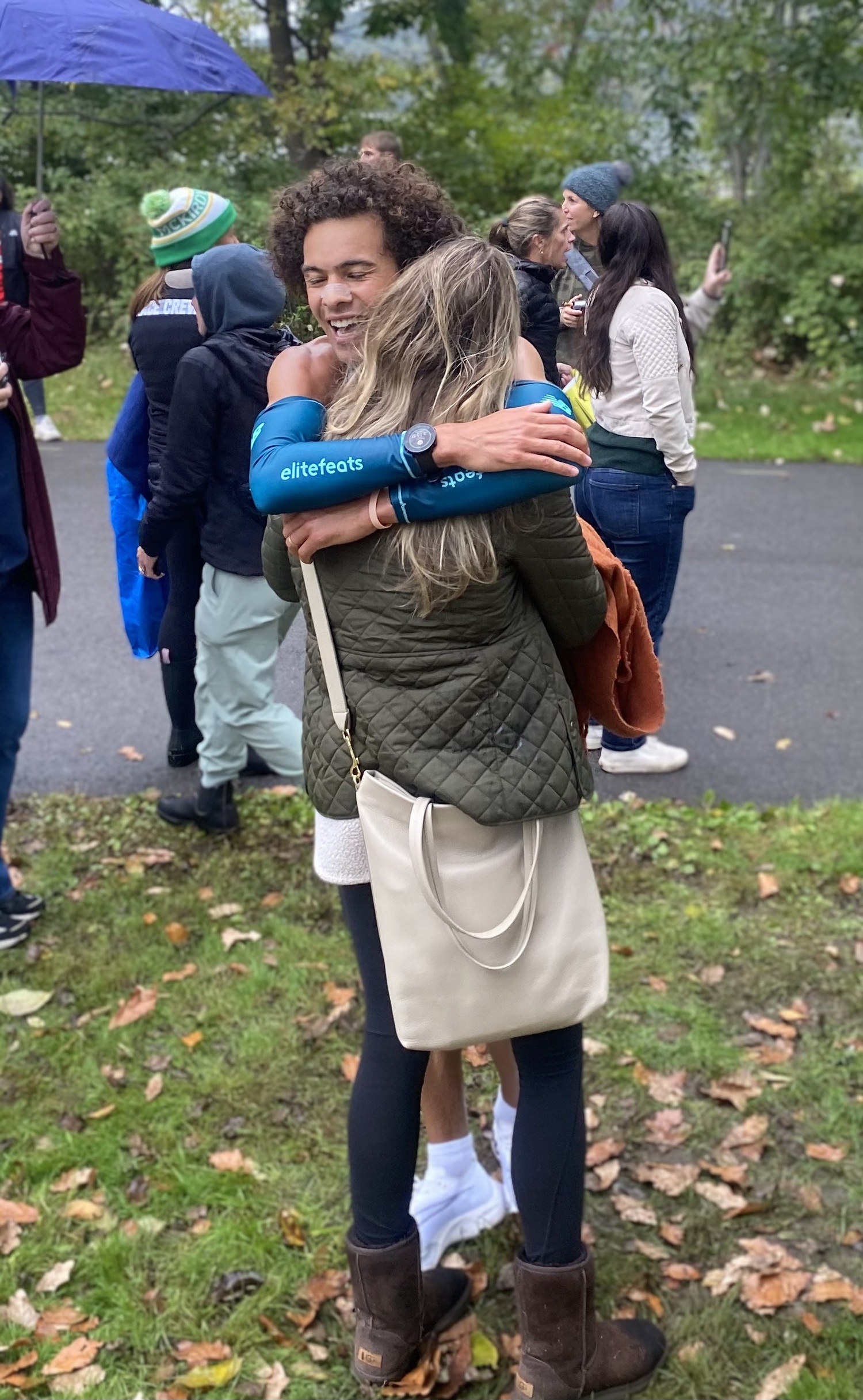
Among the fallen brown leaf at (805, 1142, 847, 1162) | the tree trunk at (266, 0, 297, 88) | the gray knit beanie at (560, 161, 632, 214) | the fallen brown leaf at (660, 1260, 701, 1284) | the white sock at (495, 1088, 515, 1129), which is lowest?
the fallen brown leaf at (805, 1142, 847, 1162)

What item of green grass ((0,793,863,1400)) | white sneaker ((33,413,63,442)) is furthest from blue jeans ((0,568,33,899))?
white sneaker ((33,413,63,442))

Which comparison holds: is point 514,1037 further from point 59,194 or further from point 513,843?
point 59,194

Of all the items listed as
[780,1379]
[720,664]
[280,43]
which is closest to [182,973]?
[780,1379]

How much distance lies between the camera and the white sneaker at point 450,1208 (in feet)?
8.98

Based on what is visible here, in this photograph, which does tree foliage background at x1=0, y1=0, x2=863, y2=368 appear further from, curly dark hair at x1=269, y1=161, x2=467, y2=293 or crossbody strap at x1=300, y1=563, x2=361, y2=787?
crossbody strap at x1=300, y1=563, x2=361, y2=787

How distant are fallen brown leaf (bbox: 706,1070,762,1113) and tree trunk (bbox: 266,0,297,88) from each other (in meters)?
12.5

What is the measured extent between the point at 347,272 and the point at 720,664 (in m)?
4.72

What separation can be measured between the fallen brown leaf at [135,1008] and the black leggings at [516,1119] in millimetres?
1518

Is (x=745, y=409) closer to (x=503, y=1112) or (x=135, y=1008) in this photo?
(x=135, y=1008)

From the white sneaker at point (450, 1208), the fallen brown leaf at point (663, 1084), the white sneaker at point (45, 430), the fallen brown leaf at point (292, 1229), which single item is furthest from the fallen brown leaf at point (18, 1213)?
the white sneaker at point (45, 430)

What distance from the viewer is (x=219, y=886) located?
4309 millimetres

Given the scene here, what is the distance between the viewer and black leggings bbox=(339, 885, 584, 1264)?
215 cm

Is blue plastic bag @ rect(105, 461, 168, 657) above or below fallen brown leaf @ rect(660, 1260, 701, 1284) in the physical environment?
above

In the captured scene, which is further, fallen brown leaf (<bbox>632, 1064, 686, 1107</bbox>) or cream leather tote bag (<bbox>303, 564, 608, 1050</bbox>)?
fallen brown leaf (<bbox>632, 1064, 686, 1107</bbox>)
